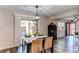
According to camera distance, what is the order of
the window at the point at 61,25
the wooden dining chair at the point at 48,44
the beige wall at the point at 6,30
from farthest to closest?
the wooden dining chair at the point at 48,44
the window at the point at 61,25
the beige wall at the point at 6,30

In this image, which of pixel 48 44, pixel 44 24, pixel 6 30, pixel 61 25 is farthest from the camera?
pixel 48 44

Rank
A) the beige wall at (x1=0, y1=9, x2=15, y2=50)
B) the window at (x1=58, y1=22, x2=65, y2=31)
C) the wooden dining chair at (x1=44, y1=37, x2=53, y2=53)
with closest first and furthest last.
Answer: the beige wall at (x1=0, y1=9, x2=15, y2=50), the window at (x1=58, y1=22, x2=65, y2=31), the wooden dining chair at (x1=44, y1=37, x2=53, y2=53)

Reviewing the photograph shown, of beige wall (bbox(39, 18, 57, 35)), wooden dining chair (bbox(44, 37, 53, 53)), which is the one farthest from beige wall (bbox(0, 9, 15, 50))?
wooden dining chair (bbox(44, 37, 53, 53))

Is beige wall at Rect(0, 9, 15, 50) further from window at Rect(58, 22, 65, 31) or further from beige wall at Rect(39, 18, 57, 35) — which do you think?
window at Rect(58, 22, 65, 31)

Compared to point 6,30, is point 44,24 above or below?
above

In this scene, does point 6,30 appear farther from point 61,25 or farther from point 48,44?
point 48,44

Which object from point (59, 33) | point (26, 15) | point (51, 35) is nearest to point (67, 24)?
point (59, 33)

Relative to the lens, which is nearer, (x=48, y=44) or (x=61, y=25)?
(x=61, y=25)

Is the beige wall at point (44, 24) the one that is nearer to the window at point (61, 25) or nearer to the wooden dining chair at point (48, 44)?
the window at point (61, 25)

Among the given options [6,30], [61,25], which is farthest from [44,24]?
[6,30]

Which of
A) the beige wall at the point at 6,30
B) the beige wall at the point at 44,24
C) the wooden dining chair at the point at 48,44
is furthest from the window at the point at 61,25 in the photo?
the beige wall at the point at 6,30

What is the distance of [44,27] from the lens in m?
2.36
